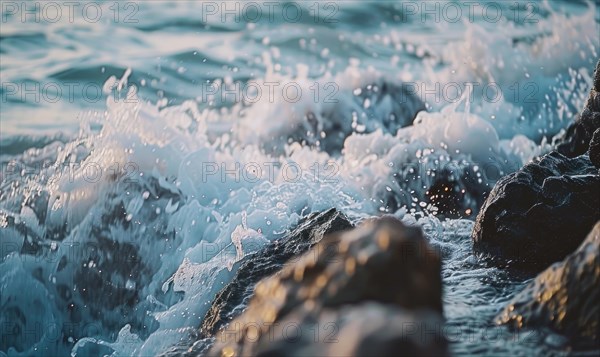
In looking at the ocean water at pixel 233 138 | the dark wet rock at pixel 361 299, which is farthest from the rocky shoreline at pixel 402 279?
the ocean water at pixel 233 138

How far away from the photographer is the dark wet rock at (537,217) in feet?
12.3

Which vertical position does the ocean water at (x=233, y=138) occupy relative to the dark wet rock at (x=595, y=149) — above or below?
below

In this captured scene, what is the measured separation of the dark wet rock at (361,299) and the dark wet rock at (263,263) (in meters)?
1.40

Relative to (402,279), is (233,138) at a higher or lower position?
lower

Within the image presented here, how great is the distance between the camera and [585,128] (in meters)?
4.67

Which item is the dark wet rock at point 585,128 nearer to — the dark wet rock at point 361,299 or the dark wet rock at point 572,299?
the dark wet rock at point 572,299

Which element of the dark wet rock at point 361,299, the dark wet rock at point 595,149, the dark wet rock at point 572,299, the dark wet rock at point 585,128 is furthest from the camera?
the dark wet rock at point 585,128

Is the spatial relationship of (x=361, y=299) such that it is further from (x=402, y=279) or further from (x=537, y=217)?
(x=537, y=217)

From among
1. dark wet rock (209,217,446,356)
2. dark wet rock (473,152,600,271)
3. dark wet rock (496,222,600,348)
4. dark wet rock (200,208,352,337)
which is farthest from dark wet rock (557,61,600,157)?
dark wet rock (209,217,446,356)

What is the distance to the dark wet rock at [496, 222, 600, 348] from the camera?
2643mm

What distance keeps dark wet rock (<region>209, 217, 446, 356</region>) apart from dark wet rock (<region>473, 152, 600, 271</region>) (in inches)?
65.6

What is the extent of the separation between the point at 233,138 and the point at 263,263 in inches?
188

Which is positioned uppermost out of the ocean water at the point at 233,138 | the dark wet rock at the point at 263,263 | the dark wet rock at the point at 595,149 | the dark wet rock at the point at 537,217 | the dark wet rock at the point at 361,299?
the dark wet rock at the point at 361,299

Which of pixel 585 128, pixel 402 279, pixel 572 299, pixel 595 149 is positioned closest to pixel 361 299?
pixel 402 279
